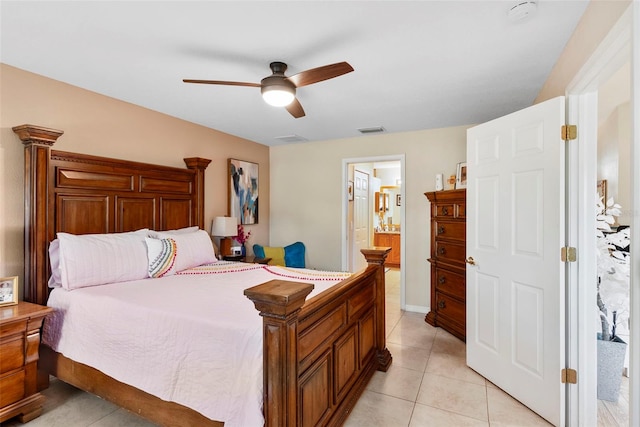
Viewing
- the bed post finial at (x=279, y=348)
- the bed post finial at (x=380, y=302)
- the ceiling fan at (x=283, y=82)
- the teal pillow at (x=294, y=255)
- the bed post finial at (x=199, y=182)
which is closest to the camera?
the bed post finial at (x=279, y=348)

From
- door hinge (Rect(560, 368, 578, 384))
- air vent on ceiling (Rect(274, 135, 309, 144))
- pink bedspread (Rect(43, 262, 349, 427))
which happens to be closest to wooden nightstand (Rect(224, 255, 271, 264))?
pink bedspread (Rect(43, 262, 349, 427))

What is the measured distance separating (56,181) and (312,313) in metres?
2.39

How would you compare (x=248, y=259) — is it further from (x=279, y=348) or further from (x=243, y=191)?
(x=279, y=348)

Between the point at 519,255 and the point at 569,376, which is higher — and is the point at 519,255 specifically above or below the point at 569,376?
above

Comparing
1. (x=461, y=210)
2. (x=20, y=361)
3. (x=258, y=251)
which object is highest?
(x=461, y=210)

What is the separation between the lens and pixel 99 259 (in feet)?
7.85

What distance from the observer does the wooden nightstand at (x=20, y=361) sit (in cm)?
193

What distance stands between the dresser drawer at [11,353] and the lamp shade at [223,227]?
6.76 ft

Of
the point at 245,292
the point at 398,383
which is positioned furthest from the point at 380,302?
the point at 245,292

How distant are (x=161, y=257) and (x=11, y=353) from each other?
3.49 ft

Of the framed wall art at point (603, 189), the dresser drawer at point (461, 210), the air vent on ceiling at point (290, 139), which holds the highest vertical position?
the air vent on ceiling at point (290, 139)

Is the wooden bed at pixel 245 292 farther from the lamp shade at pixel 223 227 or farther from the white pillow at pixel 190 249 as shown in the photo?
the white pillow at pixel 190 249

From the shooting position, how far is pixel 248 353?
144 cm

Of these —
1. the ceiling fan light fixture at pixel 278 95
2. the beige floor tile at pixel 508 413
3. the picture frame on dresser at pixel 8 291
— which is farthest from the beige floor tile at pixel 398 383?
the picture frame on dresser at pixel 8 291
